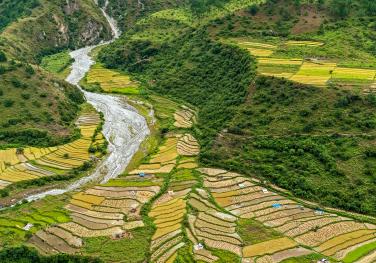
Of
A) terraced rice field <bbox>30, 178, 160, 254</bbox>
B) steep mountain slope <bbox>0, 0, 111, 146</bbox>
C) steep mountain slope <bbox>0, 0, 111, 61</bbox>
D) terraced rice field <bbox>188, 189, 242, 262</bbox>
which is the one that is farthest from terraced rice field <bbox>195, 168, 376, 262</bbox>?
steep mountain slope <bbox>0, 0, 111, 61</bbox>

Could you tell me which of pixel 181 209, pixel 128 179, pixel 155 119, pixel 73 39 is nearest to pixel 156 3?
pixel 73 39

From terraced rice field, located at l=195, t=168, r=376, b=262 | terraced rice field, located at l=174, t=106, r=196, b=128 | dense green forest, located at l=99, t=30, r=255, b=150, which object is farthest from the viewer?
terraced rice field, located at l=174, t=106, r=196, b=128

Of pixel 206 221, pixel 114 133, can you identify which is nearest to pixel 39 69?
pixel 114 133

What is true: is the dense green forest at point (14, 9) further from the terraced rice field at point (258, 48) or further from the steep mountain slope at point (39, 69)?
the terraced rice field at point (258, 48)

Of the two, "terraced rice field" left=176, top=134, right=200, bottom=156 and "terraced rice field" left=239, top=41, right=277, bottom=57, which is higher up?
"terraced rice field" left=239, top=41, right=277, bottom=57

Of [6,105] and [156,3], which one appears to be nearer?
[6,105]

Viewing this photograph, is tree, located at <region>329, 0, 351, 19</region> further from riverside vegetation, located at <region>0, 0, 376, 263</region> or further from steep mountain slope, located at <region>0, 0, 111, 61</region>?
steep mountain slope, located at <region>0, 0, 111, 61</region>

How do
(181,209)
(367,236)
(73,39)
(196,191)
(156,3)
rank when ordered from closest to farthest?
(367,236) < (181,209) < (196,191) < (73,39) < (156,3)

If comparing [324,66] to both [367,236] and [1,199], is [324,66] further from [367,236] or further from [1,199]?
[1,199]
